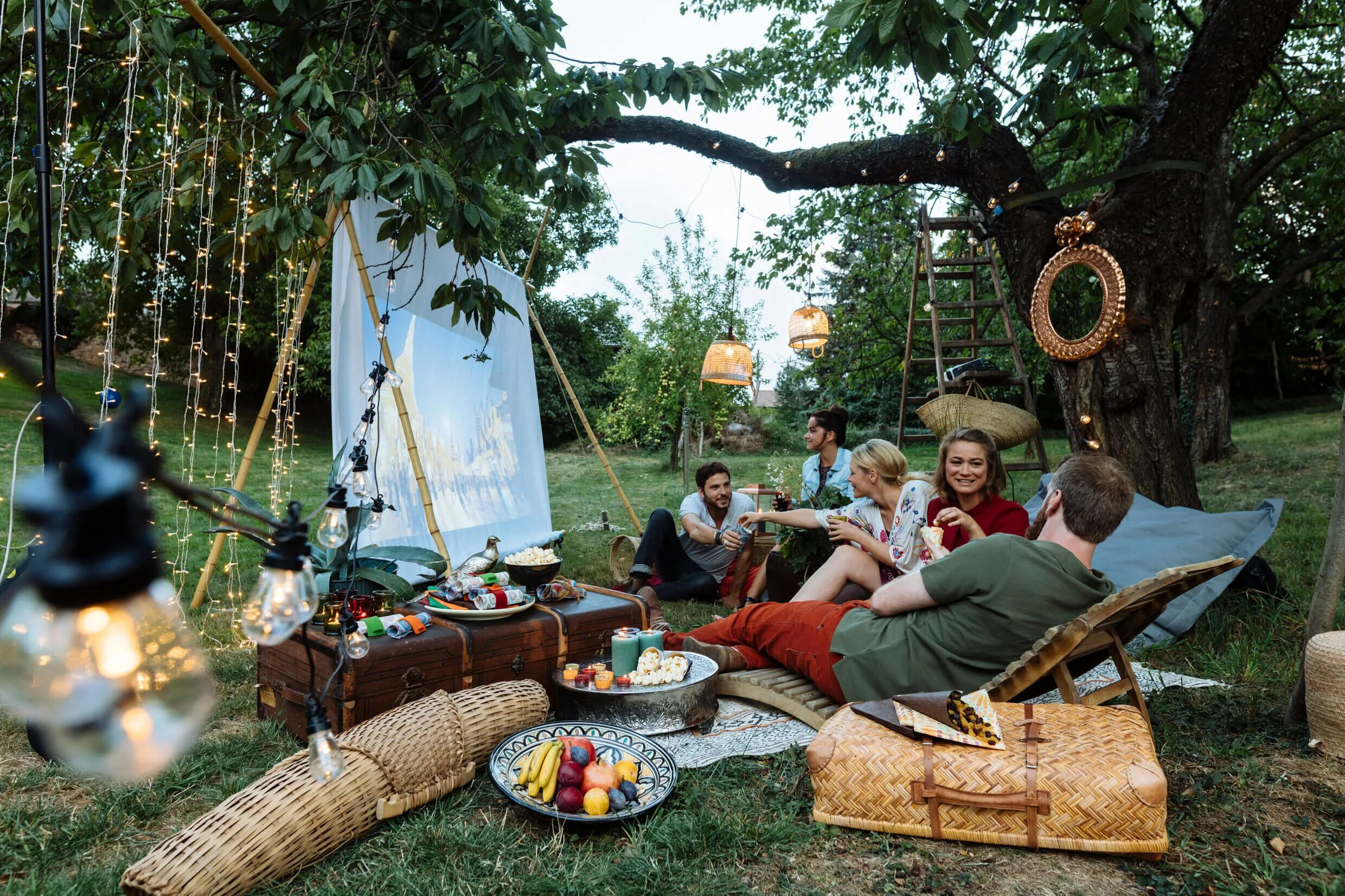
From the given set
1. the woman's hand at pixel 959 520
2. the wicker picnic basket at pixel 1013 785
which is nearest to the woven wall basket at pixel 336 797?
the wicker picnic basket at pixel 1013 785

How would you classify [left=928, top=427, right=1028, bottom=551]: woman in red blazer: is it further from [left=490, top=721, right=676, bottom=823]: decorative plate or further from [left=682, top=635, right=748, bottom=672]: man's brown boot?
[left=490, top=721, right=676, bottom=823]: decorative plate

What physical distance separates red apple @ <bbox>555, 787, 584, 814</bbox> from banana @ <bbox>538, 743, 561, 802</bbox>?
5 centimetres

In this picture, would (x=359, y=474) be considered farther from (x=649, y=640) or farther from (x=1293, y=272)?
(x=1293, y=272)

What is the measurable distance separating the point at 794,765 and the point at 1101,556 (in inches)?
102

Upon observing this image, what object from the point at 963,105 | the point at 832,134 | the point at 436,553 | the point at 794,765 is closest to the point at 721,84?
the point at 963,105

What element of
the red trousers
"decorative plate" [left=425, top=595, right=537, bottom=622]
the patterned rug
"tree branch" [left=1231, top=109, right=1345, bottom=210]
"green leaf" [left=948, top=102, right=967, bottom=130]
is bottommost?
the patterned rug

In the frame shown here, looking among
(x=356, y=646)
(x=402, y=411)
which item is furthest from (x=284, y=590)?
(x=402, y=411)

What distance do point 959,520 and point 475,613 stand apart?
7.03 feet

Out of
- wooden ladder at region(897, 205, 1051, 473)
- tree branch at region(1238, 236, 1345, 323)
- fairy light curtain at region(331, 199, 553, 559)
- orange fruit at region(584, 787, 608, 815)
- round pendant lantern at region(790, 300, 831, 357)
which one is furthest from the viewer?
tree branch at region(1238, 236, 1345, 323)

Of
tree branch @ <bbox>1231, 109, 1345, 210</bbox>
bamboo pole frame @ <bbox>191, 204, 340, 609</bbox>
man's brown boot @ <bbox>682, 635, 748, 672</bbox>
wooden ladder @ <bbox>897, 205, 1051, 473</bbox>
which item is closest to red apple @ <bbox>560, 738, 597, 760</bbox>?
man's brown boot @ <bbox>682, 635, 748, 672</bbox>

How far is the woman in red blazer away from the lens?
12.4ft

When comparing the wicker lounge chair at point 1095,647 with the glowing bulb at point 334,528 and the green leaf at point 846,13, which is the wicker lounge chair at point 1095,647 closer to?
the green leaf at point 846,13

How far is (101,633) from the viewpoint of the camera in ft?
2.01

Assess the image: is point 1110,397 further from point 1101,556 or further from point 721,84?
point 721,84
